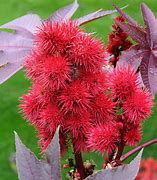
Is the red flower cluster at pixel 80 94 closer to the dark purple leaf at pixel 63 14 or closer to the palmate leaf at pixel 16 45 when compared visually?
the palmate leaf at pixel 16 45

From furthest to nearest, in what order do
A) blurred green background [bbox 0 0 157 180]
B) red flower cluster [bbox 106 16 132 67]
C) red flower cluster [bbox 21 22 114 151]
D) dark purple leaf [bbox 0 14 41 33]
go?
blurred green background [bbox 0 0 157 180], dark purple leaf [bbox 0 14 41 33], red flower cluster [bbox 106 16 132 67], red flower cluster [bbox 21 22 114 151]

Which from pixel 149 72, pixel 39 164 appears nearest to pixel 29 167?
pixel 39 164

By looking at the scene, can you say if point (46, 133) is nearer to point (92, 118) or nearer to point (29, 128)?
point (92, 118)

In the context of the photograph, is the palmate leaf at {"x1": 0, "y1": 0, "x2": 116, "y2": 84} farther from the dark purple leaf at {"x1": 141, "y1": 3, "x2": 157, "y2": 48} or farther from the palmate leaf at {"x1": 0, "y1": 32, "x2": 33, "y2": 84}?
the dark purple leaf at {"x1": 141, "y1": 3, "x2": 157, "y2": 48}

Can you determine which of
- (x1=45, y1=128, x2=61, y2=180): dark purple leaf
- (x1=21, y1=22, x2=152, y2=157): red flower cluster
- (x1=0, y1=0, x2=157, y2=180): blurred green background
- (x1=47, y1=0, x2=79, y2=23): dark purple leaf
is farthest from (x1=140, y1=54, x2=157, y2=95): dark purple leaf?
(x1=0, y1=0, x2=157, y2=180): blurred green background

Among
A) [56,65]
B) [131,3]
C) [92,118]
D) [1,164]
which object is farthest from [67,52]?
[131,3]
